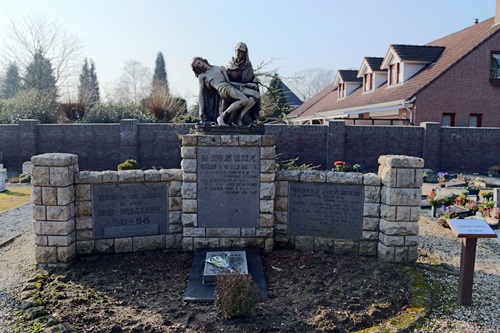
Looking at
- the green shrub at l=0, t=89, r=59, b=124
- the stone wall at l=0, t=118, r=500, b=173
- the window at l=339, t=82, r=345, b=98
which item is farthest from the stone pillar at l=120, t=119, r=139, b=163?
the window at l=339, t=82, r=345, b=98

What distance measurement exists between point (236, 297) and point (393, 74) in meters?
23.0

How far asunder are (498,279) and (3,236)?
9.14 meters

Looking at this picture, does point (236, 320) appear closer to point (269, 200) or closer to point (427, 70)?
point (269, 200)

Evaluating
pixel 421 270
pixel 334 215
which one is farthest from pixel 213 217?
pixel 421 270

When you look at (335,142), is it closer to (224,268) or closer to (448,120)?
(448,120)

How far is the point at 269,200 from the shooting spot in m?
6.53

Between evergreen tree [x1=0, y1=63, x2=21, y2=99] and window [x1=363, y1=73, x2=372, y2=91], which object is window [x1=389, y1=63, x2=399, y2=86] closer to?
window [x1=363, y1=73, x2=372, y2=91]

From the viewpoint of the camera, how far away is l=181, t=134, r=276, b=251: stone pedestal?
645 centimetres

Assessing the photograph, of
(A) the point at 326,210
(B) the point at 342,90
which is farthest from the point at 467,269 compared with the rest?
(B) the point at 342,90

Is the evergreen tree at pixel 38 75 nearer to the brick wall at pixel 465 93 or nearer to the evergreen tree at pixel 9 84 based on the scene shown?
the evergreen tree at pixel 9 84

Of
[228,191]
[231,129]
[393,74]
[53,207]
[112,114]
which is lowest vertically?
[53,207]

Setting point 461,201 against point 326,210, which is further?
point 461,201

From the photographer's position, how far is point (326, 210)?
6566mm

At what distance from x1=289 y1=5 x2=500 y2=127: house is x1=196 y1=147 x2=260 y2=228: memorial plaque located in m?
16.4
